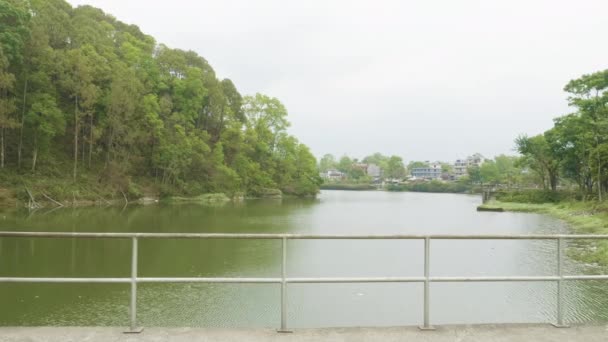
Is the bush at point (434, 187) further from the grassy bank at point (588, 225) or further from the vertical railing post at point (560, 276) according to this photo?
the vertical railing post at point (560, 276)

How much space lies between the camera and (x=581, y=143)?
40188 mm

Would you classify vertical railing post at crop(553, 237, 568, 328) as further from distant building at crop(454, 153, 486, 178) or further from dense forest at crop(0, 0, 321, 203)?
distant building at crop(454, 153, 486, 178)

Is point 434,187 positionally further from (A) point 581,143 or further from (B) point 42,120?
(B) point 42,120

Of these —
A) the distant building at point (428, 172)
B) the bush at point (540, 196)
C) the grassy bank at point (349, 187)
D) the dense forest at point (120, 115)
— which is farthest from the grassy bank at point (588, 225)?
the distant building at point (428, 172)

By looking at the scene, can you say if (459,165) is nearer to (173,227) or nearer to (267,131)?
(267,131)

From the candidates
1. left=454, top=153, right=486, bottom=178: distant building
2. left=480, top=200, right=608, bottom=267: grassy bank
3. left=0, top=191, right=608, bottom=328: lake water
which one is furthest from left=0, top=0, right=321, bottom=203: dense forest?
left=454, top=153, right=486, bottom=178: distant building

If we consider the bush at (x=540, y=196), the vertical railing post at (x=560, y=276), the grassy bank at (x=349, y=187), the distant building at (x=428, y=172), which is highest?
the distant building at (x=428, y=172)

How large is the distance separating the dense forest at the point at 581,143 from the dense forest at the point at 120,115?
35.1 meters

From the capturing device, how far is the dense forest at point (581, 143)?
111ft

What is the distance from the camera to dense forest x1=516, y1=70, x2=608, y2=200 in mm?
33938

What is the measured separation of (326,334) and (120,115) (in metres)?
46.3

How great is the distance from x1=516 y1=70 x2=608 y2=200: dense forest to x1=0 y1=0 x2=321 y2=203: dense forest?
35.1 m

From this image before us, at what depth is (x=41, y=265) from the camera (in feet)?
40.6

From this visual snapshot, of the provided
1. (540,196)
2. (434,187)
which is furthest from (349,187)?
(540,196)
